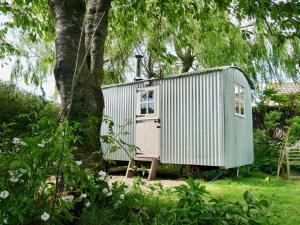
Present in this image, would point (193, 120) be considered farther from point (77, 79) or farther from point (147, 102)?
point (77, 79)

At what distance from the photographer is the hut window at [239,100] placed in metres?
8.71

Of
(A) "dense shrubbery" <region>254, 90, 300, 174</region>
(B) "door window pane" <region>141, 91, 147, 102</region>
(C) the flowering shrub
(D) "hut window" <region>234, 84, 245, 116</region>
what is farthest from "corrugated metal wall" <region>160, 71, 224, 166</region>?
(C) the flowering shrub

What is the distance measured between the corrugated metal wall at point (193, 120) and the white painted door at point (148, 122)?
0.63 feet

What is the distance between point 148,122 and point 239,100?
254 cm

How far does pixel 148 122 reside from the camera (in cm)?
884

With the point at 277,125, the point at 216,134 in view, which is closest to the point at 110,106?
the point at 216,134

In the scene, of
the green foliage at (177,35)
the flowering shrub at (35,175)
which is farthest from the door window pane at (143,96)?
the flowering shrub at (35,175)

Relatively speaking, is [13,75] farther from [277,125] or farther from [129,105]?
[277,125]

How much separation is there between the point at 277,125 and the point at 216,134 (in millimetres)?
6175

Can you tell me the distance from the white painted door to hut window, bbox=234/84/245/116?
6.86 ft

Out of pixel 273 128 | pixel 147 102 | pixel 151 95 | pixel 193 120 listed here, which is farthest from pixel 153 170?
pixel 273 128

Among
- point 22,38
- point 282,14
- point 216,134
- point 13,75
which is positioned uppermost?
point 22,38

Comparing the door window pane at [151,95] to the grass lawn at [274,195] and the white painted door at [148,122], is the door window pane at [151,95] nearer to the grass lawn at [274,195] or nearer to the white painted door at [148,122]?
the white painted door at [148,122]

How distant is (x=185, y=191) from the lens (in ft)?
8.09
